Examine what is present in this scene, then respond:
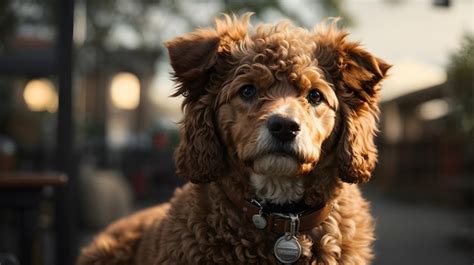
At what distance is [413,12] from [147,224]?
26.3 ft

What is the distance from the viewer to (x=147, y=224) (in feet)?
12.6

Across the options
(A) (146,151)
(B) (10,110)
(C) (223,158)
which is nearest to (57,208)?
(C) (223,158)

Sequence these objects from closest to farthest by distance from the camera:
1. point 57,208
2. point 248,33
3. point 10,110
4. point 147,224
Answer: point 248,33, point 147,224, point 57,208, point 10,110

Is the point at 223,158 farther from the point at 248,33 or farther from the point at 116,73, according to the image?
the point at 116,73

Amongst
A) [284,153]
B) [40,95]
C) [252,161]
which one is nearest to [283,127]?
[284,153]

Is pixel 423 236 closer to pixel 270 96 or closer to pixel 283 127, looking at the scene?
pixel 270 96

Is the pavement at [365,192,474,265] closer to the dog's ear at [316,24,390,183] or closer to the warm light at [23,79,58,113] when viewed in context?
the dog's ear at [316,24,390,183]

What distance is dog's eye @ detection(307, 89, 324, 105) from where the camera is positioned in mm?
3045

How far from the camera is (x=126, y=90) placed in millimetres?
15883

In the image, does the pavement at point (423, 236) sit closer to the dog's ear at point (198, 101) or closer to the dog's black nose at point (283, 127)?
the dog's ear at point (198, 101)

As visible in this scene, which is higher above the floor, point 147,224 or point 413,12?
point 413,12

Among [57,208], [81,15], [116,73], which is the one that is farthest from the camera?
[116,73]

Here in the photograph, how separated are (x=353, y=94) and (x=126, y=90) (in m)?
13.1

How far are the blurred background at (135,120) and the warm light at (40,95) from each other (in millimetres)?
30
